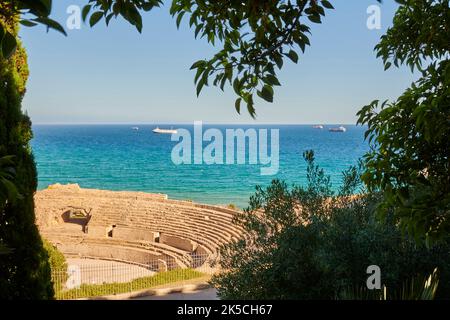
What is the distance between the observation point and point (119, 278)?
18188 millimetres

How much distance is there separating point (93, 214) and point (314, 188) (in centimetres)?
2631

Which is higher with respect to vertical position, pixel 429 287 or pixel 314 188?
pixel 314 188

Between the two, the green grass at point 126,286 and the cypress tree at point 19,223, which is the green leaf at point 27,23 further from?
the green grass at point 126,286

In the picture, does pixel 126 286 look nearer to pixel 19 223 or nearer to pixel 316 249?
pixel 19 223

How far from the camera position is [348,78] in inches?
3679

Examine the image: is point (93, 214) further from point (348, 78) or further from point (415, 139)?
point (348, 78)

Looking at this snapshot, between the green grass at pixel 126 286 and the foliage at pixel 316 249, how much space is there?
923 centimetres

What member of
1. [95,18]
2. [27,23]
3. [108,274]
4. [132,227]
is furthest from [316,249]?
[132,227]

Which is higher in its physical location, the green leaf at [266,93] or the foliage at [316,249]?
the green leaf at [266,93]

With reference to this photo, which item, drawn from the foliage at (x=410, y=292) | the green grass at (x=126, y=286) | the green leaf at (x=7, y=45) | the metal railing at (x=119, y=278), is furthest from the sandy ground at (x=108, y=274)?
the green leaf at (x=7, y=45)

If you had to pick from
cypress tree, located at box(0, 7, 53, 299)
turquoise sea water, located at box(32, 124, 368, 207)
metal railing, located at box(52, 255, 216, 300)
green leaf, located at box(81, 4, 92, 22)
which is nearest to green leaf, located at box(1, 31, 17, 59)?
green leaf, located at box(81, 4, 92, 22)

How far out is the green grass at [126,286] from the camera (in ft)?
46.0

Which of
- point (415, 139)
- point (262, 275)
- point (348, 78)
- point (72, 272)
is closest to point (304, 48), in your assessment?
point (415, 139)

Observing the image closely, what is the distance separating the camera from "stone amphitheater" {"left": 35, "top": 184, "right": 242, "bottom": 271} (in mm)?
23250
